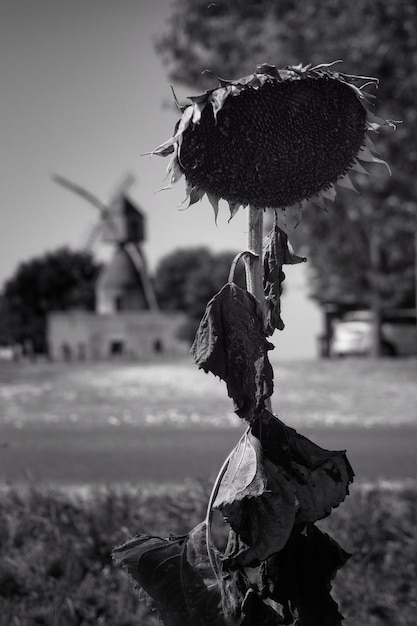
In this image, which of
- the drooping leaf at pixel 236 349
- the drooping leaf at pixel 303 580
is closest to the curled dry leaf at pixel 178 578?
the drooping leaf at pixel 303 580

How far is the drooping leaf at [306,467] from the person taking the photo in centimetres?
188

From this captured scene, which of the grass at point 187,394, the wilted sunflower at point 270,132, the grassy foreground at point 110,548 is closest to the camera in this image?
the wilted sunflower at point 270,132

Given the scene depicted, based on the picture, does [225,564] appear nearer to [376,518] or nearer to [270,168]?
[270,168]

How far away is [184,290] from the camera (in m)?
77.6

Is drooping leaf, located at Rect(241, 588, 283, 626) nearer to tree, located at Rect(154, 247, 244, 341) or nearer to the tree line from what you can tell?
the tree line

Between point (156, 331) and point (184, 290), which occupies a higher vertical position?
point (184, 290)

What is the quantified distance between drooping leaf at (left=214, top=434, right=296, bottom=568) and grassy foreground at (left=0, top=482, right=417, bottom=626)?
113cm

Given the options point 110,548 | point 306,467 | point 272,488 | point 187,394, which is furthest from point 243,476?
point 187,394

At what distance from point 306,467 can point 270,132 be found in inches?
34.4

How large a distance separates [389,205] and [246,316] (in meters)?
17.5

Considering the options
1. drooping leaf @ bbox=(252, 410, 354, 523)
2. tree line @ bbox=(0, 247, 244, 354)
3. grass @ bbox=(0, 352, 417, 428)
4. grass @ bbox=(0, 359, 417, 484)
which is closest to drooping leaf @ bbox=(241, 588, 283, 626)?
drooping leaf @ bbox=(252, 410, 354, 523)

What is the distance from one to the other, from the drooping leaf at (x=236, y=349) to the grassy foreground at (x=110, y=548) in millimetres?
1262

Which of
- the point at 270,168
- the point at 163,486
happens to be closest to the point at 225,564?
the point at 270,168

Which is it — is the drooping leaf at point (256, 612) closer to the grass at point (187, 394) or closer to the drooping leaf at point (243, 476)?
the drooping leaf at point (243, 476)
